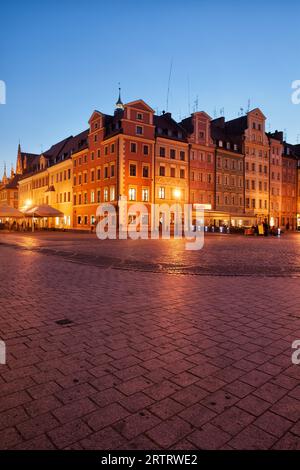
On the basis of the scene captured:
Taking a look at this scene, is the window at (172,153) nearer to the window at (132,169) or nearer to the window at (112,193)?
the window at (132,169)

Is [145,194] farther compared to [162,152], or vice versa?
[162,152]

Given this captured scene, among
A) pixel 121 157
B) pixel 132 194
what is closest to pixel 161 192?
pixel 132 194

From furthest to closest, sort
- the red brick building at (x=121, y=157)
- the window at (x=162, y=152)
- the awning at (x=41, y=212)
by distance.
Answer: the window at (x=162, y=152)
the red brick building at (x=121, y=157)
the awning at (x=41, y=212)

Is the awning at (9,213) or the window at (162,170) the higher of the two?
the window at (162,170)

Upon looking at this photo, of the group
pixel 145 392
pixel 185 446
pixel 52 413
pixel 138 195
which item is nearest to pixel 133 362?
pixel 145 392

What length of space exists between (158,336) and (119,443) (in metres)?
2.14

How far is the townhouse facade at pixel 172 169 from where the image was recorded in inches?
1706

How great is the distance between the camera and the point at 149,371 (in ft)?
11.0

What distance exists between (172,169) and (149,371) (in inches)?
1785

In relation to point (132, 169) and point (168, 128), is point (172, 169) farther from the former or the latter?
point (132, 169)


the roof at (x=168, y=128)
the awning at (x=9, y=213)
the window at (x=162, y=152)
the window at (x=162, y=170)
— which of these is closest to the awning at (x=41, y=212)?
the awning at (x=9, y=213)

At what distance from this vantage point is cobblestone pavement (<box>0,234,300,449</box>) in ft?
7.82

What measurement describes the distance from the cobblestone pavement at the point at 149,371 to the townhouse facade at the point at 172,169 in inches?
1268
